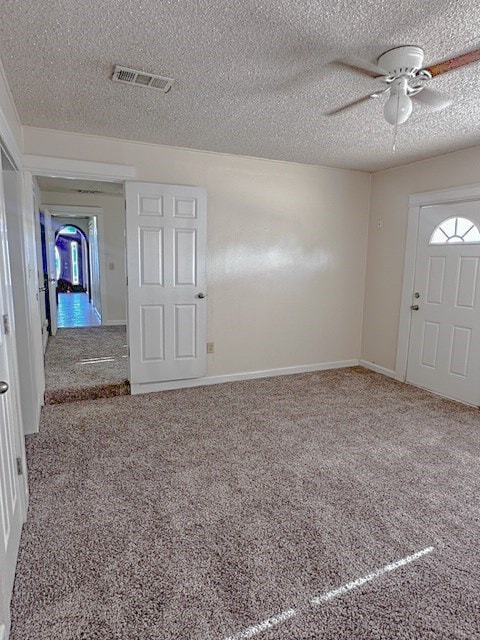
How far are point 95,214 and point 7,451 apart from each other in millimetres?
6078

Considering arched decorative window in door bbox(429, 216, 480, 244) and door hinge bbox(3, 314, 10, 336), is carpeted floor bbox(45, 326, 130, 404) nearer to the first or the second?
door hinge bbox(3, 314, 10, 336)

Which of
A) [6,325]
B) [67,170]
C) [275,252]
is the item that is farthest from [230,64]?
[275,252]

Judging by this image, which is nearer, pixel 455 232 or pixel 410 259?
pixel 455 232

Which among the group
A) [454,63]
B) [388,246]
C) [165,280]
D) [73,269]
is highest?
[454,63]

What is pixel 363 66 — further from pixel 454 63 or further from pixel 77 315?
pixel 77 315

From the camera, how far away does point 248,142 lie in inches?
140

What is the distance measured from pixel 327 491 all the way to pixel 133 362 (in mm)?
2264

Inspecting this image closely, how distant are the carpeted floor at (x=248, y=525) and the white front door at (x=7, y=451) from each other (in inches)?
5.4

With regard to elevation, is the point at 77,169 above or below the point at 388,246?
above

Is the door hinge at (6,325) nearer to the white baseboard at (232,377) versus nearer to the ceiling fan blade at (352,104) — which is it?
the white baseboard at (232,377)

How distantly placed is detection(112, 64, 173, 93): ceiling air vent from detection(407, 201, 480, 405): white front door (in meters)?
2.99

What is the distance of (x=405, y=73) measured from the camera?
2.05m

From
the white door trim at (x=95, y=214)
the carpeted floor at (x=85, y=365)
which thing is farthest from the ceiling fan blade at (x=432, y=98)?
the white door trim at (x=95, y=214)

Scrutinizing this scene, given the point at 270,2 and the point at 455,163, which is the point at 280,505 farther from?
the point at 455,163
